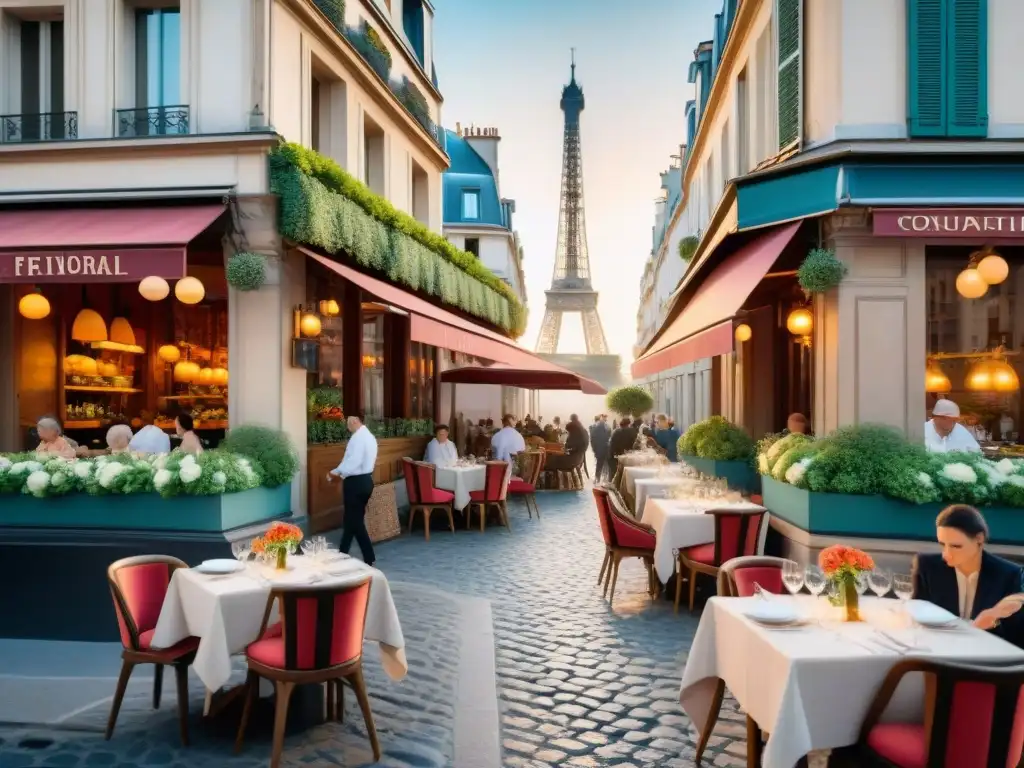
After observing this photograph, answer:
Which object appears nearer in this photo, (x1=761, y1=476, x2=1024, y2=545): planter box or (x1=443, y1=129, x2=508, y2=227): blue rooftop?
(x1=761, y1=476, x2=1024, y2=545): planter box

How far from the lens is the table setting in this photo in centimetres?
362

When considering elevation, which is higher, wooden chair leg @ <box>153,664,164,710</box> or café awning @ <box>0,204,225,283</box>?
café awning @ <box>0,204,225,283</box>

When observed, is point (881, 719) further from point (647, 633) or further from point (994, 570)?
point (647, 633)

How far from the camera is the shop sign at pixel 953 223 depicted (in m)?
7.82

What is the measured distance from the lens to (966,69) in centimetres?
835

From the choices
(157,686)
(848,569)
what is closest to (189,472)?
(157,686)

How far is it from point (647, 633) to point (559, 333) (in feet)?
235

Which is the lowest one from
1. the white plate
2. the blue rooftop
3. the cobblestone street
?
the cobblestone street

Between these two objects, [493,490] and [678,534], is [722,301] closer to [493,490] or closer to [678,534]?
[678,534]

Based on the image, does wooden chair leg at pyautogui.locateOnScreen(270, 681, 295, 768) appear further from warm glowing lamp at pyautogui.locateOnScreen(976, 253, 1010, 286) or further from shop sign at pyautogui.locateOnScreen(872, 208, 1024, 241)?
warm glowing lamp at pyautogui.locateOnScreen(976, 253, 1010, 286)

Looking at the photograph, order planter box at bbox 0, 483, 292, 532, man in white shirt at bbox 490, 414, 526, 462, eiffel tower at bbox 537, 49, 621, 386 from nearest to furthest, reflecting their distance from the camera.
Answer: planter box at bbox 0, 483, 292, 532 → man in white shirt at bbox 490, 414, 526, 462 → eiffel tower at bbox 537, 49, 621, 386

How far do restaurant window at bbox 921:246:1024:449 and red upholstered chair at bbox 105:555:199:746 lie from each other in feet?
27.9

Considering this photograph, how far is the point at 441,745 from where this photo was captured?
16.1ft

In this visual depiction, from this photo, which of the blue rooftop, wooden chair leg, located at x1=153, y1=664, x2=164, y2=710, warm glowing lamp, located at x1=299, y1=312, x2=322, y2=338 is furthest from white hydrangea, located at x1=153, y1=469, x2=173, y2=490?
the blue rooftop
